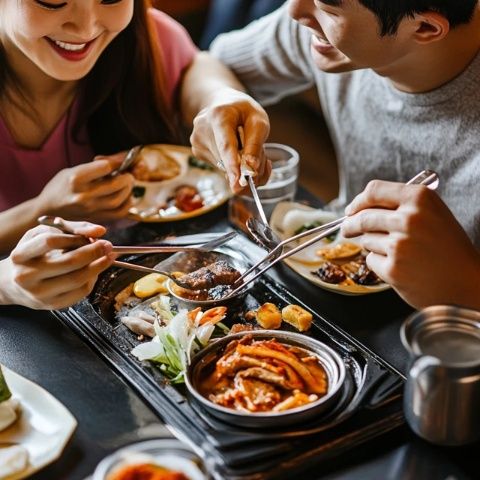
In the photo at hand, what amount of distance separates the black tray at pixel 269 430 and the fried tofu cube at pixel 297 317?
0.02 metres

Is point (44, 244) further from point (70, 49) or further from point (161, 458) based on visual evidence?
point (70, 49)

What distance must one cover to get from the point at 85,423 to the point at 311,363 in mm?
418

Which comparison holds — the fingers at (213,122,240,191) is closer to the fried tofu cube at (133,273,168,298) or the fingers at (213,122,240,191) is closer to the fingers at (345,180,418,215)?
the fried tofu cube at (133,273,168,298)

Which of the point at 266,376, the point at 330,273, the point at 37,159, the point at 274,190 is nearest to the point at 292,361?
the point at 266,376

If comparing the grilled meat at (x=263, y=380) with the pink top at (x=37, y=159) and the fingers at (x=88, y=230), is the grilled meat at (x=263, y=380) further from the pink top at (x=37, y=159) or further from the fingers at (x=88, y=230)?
the pink top at (x=37, y=159)

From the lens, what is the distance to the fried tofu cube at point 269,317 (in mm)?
1599

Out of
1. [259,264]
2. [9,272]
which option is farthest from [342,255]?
[9,272]

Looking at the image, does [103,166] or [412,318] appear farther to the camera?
[103,166]

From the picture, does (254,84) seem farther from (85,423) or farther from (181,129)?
(85,423)

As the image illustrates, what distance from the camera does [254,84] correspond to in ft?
8.25

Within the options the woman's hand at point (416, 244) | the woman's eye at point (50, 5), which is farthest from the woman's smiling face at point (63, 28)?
the woman's hand at point (416, 244)

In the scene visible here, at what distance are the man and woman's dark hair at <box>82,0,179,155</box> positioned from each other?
0.32m

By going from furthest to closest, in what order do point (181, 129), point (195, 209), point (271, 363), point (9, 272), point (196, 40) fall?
1. point (196, 40)
2. point (181, 129)
3. point (195, 209)
4. point (9, 272)
5. point (271, 363)

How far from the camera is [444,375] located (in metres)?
1.23
